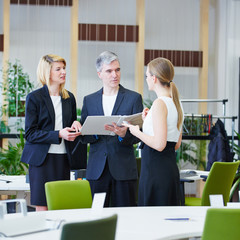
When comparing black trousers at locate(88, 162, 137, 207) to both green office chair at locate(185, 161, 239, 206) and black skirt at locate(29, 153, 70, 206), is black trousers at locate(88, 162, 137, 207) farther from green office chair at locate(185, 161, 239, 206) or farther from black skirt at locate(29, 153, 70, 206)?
green office chair at locate(185, 161, 239, 206)

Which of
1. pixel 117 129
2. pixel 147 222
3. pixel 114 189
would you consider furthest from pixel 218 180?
pixel 147 222

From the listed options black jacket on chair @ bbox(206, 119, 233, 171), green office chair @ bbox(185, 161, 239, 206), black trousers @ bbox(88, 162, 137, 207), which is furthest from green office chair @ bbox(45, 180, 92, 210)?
black jacket on chair @ bbox(206, 119, 233, 171)

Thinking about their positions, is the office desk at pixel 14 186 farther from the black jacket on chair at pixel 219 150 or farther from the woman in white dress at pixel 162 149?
the black jacket on chair at pixel 219 150

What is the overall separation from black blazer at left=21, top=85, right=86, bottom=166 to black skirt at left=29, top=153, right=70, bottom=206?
0.05 metres

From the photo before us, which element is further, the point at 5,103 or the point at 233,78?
the point at 233,78

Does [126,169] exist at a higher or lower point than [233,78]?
lower

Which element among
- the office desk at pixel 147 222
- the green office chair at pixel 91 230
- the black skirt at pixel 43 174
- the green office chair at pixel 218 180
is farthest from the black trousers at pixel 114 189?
the green office chair at pixel 91 230

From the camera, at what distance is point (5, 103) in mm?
8602

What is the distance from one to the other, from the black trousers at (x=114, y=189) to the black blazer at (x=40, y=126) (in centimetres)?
34

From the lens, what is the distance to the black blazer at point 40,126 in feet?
13.0

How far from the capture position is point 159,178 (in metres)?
3.59

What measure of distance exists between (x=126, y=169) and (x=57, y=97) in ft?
2.72

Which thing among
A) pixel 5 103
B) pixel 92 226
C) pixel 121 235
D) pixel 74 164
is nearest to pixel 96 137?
pixel 74 164

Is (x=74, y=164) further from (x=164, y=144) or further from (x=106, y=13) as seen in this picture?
(x=106, y=13)
